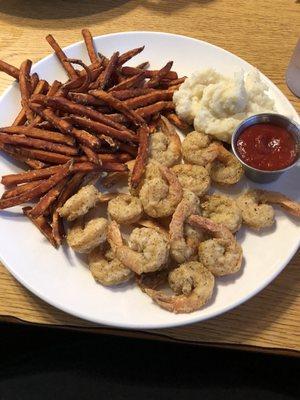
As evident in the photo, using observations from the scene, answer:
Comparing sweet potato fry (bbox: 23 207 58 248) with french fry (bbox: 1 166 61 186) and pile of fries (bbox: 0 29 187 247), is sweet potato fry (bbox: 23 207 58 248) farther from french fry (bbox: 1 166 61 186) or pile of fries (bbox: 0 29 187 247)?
french fry (bbox: 1 166 61 186)

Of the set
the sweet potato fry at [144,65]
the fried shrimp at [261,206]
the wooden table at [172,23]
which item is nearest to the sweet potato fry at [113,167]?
the fried shrimp at [261,206]

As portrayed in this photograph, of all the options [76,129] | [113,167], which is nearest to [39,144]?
[76,129]

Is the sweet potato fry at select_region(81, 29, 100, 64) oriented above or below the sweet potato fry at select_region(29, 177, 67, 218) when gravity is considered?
above

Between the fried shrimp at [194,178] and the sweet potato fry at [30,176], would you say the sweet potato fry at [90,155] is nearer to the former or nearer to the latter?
the sweet potato fry at [30,176]

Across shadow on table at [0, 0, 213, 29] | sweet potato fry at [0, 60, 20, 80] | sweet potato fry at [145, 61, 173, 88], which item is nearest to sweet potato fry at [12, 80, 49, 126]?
sweet potato fry at [0, 60, 20, 80]

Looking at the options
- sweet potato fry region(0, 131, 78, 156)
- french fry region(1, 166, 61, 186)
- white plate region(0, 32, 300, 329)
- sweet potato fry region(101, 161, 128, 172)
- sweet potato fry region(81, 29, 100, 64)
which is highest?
sweet potato fry region(81, 29, 100, 64)

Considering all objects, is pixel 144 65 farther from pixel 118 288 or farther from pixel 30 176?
pixel 118 288
